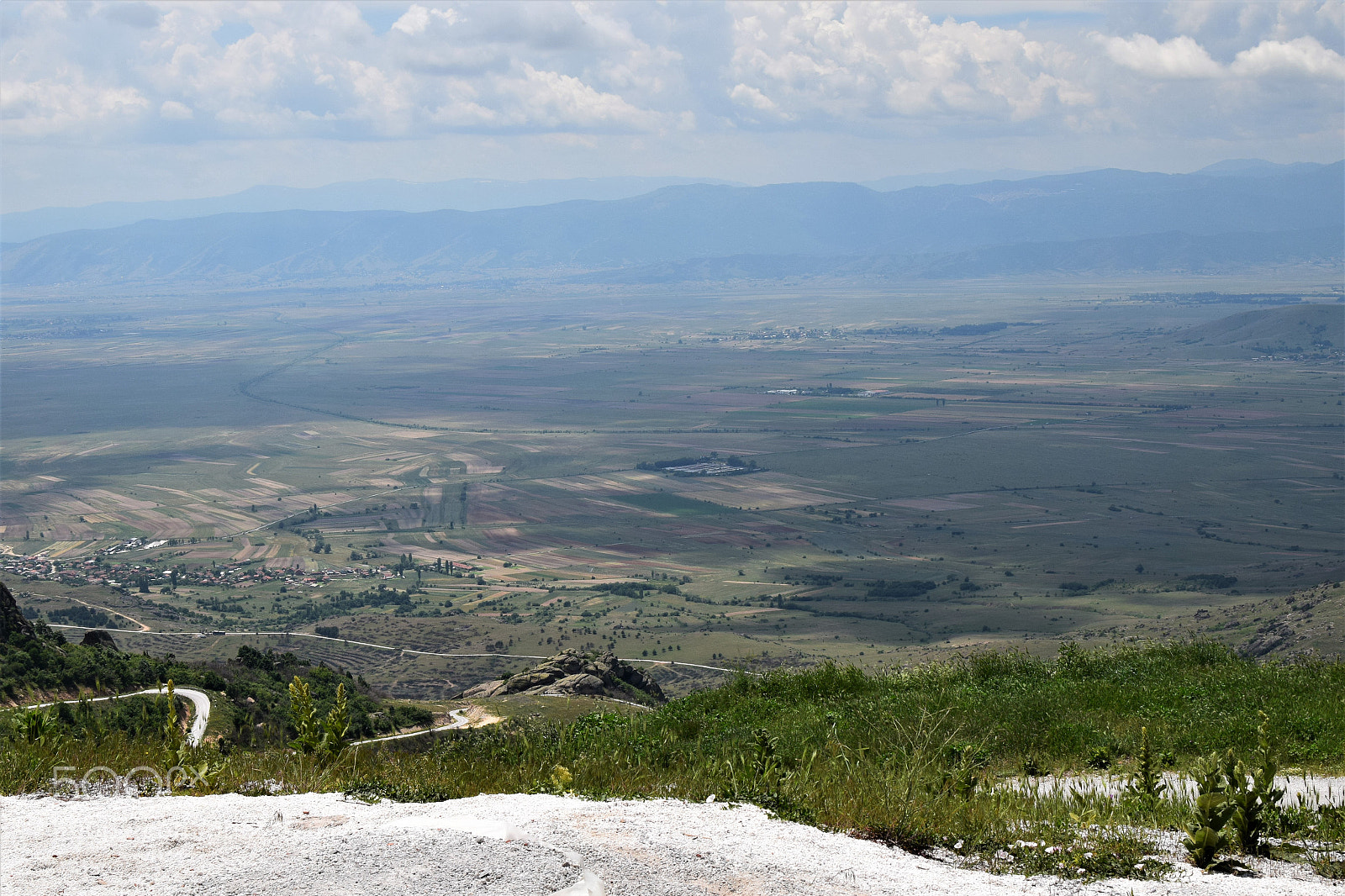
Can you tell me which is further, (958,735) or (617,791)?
(958,735)

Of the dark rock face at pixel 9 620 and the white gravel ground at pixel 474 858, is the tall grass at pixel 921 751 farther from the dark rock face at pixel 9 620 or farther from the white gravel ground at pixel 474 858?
the dark rock face at pixel 9 620

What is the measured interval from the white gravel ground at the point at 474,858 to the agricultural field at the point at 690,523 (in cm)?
3364

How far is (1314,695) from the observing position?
10.4m

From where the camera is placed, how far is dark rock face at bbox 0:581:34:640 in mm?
24581

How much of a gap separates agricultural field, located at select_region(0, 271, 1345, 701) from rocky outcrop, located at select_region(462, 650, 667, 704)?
14007mm

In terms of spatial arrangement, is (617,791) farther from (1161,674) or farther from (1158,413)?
(1158,413)

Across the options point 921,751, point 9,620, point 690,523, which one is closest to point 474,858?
point 921,751

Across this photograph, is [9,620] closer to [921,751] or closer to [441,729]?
[441,729]

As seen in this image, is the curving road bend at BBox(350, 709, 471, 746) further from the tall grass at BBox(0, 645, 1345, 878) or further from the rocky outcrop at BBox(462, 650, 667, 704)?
the tall grass at BBox(0, 645, 1345, 878)

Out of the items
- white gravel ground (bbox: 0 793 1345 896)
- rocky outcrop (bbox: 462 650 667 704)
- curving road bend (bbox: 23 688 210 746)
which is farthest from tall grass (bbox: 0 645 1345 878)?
rocky outcrop (bbox: 462 650 667 704)

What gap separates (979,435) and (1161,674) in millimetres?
129418

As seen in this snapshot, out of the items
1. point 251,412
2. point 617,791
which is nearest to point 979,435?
point 251,412

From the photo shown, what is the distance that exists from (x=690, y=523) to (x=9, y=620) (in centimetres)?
7688

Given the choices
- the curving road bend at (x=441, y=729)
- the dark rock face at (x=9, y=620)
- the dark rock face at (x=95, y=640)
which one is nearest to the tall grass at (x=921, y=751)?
the curving road bend at (x=441, y=729)
